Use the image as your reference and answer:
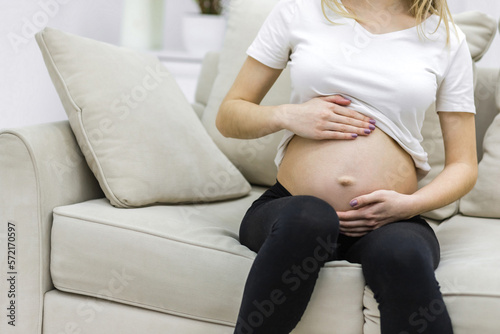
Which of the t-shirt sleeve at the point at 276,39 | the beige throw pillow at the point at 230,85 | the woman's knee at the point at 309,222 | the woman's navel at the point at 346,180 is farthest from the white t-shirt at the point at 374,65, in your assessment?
the beige throw pillow at the point at 230,85

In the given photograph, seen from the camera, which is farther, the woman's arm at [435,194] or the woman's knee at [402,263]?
the woman's arm at [435,194]

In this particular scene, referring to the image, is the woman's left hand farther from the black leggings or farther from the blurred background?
the blurred background

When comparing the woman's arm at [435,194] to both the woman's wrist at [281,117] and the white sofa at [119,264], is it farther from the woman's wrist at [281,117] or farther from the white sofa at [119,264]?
the woman's wrist at [281,117]

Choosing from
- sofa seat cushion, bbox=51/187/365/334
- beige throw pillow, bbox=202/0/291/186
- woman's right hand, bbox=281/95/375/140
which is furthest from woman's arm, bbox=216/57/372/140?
beige throw pillow, bbox=202/0/291/186

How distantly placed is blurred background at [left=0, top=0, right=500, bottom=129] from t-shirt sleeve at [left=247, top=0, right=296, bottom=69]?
2.90 ft

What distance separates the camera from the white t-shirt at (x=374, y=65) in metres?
1.13

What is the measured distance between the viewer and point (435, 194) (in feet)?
3.62

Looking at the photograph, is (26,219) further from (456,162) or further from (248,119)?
(456,162)

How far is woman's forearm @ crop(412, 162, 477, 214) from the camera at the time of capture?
108cm

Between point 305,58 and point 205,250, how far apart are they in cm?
44

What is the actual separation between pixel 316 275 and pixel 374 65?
0.46 metres

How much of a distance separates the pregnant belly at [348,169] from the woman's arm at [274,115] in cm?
3

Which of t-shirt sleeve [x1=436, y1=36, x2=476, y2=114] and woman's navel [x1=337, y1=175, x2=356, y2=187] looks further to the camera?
t-shirt sleeve [x1=436, y1=36, x2=476, y2=114]

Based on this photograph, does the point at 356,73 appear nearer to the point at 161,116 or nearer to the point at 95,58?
the point at 161,116
